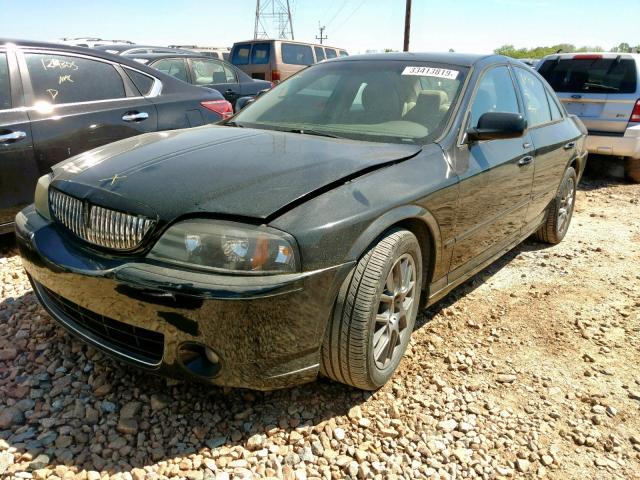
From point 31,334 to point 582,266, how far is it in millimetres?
4010

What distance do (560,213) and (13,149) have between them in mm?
4423

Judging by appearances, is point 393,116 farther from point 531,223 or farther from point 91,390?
point 91,390

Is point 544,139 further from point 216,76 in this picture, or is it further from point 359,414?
point 216,76

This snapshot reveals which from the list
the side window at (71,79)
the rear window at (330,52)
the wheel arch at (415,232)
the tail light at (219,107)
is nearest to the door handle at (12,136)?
the side window at (71,79)

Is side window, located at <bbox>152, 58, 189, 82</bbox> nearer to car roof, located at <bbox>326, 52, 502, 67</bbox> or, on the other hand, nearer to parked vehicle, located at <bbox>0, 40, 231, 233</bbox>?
parked vehicle, located at <bbox>0, 40, 231, 233</bbox>

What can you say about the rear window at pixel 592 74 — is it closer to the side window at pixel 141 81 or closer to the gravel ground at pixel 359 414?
the gravel ground at pixel 359 414

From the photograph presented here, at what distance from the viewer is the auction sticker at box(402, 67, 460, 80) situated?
10.3 feet

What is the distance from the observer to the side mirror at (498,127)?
2822 mm

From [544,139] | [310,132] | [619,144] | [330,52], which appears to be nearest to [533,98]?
[544,139]

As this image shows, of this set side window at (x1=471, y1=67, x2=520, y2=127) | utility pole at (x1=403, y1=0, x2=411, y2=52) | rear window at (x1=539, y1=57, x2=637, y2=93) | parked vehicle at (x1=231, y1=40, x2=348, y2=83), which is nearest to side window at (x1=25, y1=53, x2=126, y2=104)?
side window at (x1=471, y1=67, x2=520, y2=127)

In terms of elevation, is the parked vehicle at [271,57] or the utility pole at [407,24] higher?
the utility pole at [407,24]

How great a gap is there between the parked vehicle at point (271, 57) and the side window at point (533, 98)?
9155 mm

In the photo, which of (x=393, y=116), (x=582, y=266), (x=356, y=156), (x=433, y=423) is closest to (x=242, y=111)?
(x=393, y=116)

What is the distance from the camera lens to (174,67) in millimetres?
7633
